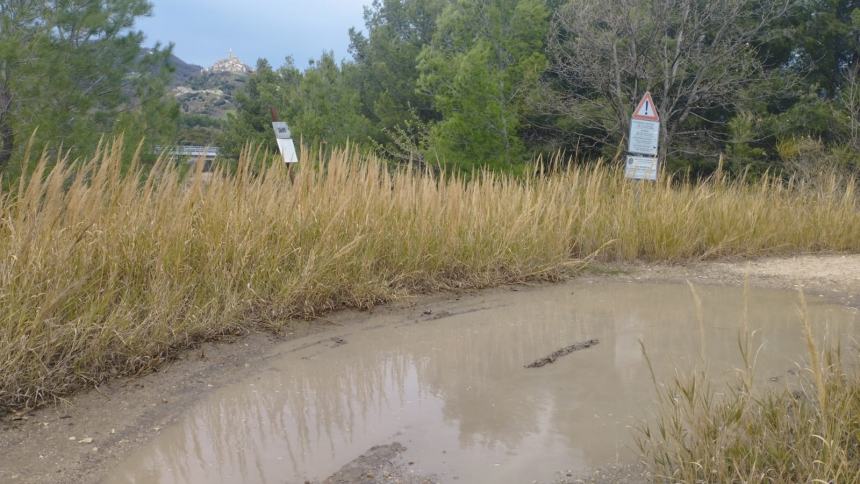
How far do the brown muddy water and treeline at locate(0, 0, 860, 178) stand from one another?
4.39 meters

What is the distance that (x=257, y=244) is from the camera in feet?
17.5

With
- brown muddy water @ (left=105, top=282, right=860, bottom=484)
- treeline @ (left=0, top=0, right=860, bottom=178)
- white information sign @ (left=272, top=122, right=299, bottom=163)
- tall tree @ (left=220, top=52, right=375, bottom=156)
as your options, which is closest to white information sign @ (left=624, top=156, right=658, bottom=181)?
treeline @ (left=0, top=0, right=860, bottom=178)

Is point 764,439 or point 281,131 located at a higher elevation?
point 281,131

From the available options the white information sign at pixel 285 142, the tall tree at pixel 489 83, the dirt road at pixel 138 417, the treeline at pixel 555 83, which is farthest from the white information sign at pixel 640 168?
the tall tree at pixel 489 83

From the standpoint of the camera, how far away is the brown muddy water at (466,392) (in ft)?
10.6

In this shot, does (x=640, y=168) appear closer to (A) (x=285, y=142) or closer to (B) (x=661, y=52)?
(A) (x=285, y=142)

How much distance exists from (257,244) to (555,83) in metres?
13.9

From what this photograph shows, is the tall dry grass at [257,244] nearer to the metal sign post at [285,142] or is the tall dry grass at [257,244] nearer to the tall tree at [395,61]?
the metal sign post at [285,142]

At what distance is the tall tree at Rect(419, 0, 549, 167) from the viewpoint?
12.4 metres

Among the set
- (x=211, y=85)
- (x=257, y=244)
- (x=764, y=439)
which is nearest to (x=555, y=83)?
(x=257, y=244)

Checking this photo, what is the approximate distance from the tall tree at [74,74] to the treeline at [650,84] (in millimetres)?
4275

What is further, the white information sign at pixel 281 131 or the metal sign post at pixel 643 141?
the metal sign post at pixel 643 141

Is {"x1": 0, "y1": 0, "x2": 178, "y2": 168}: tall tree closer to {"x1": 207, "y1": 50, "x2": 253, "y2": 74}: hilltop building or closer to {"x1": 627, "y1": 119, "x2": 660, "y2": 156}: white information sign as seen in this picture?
{"x1": 627, "y1": 119, "x2": 660, "y2": 156}: white information sign

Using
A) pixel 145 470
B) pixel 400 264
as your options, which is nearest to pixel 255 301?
pixel 400 264
